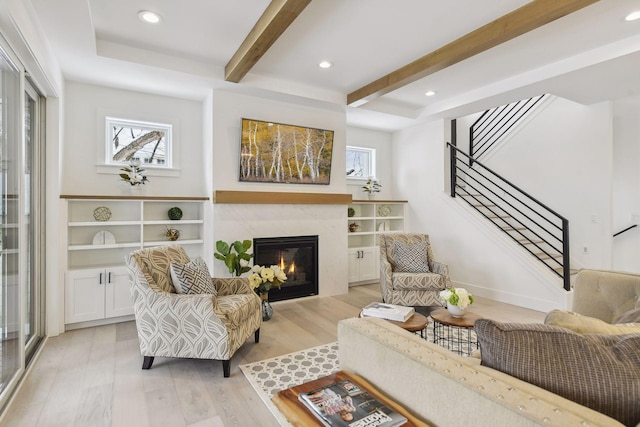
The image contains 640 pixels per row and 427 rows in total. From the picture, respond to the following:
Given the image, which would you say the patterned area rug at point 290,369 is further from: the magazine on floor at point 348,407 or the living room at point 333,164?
the living room at point 333,164

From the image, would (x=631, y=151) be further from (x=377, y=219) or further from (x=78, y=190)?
(x=78, y=190)

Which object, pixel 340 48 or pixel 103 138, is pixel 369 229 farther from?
pixel 103 138

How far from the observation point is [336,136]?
4.89m

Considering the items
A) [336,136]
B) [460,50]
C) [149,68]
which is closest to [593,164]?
[460,50]

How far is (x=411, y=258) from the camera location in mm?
4148

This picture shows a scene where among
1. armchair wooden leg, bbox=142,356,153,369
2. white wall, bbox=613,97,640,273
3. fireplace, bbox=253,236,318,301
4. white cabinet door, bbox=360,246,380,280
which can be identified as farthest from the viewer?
white cabinet door, bbox=360,246,380,280

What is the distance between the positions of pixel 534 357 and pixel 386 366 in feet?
1.45

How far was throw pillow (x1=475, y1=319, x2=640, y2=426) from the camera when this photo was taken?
819 mm

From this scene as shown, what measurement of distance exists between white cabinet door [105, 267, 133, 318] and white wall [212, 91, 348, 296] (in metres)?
0.97

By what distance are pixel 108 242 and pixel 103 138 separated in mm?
1212

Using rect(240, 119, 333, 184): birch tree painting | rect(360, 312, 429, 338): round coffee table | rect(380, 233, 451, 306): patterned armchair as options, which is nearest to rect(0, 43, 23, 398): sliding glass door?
rect(240, 119, 333, 184): birch tree painting

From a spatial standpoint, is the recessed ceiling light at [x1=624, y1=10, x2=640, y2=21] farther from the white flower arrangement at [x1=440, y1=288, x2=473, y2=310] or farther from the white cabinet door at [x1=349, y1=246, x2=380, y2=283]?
the white cabinet door at [x1=349, y1=246, x2=380, y2=283]

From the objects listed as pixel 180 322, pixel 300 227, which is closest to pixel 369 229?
pixel 300 227

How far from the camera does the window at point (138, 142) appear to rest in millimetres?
3975
